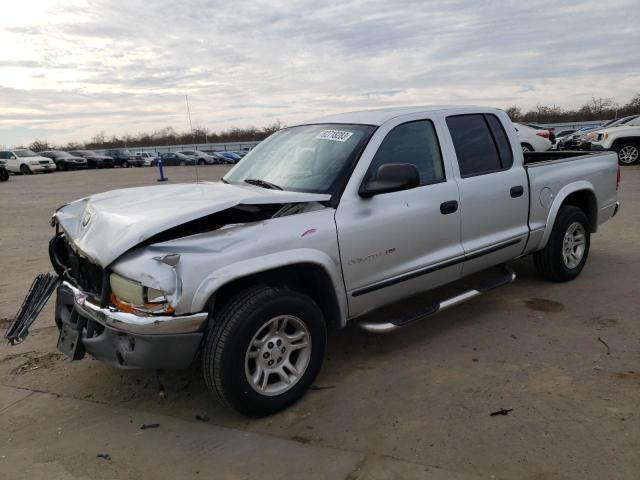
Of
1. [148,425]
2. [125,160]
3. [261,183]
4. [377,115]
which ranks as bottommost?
[148,425]

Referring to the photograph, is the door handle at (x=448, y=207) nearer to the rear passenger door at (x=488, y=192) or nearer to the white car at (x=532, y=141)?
the rear passenger door at (x=488, y=192)

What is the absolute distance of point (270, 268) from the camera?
2982 millimetres

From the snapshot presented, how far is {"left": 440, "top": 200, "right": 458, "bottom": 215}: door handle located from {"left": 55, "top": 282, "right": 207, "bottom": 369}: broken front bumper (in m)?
2.01

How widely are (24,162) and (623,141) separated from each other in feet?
107

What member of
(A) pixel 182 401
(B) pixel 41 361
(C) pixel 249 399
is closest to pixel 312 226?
(C) pixel 249 399

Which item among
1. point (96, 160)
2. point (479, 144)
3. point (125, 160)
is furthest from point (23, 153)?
point (479, 144)

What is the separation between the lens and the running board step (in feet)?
11.6

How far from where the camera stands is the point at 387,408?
10.3 ft

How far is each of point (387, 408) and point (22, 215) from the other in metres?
12.0

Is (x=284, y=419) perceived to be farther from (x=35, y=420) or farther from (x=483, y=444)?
(x=35, y=420)

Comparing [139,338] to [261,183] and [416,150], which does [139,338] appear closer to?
[261,183]

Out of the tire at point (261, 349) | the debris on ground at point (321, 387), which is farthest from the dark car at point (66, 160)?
the tire at point (261, 349)

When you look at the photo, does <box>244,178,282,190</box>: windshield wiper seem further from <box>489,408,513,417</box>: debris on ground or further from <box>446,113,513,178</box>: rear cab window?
<box>489,408,513,417</box>: debris on ground

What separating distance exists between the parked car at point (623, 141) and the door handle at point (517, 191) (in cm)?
1337
